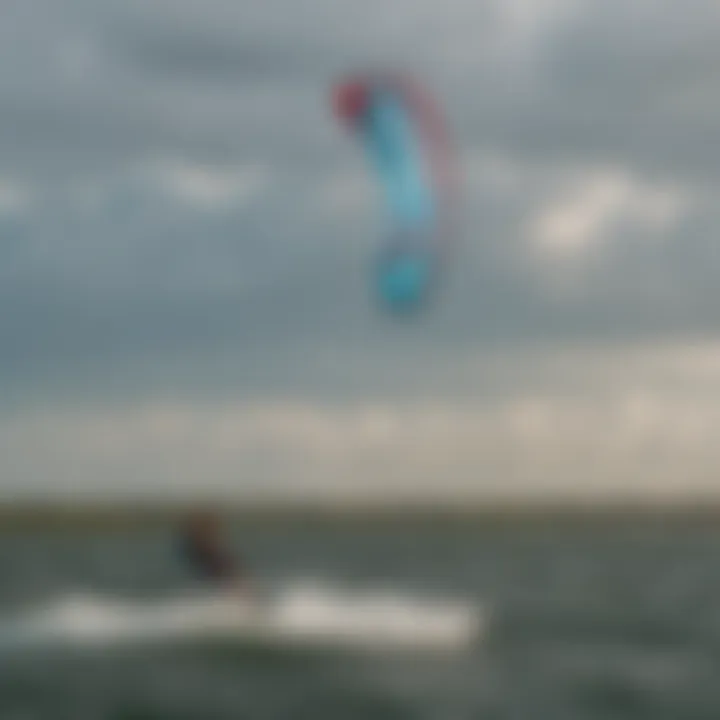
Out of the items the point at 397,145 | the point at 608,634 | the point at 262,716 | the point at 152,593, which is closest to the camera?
the point at 397,145

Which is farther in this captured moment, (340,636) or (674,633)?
(674,633)

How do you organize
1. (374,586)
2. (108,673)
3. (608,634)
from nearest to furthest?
(108,673) < (608,634) < (374,586)

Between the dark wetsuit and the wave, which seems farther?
the wave

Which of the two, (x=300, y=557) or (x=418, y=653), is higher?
(x=300, y=557)

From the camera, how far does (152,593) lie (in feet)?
159

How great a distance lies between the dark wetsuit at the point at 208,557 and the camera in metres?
Answer: 31.0

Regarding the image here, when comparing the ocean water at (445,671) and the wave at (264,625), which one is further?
the wave at (264,625)

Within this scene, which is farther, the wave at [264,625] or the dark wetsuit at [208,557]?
the wave at [264,625]

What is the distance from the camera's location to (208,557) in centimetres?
3173

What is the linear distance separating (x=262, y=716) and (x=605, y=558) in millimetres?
59105

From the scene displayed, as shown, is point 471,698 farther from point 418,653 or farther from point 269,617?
point 269,617

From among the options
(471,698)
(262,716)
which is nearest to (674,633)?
(471,698)

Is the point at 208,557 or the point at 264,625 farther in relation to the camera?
the point at 264,625

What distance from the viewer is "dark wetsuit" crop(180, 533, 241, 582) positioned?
31.0 metres
